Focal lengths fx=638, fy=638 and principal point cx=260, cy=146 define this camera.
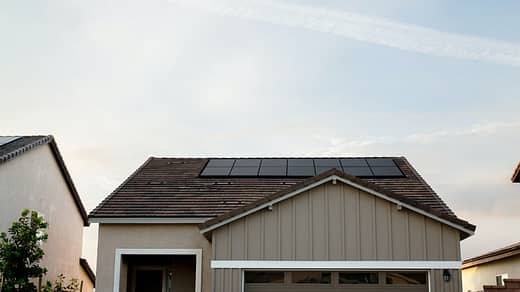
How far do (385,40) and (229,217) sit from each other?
7.42 m

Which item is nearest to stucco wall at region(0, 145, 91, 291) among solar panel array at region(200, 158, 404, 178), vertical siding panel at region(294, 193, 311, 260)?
solar panel array at region(200, 158, 404, 178)

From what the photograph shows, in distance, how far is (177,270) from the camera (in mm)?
17922

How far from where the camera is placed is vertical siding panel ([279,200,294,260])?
14.3 m

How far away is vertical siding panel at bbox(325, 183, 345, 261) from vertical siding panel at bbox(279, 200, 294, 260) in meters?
0.83

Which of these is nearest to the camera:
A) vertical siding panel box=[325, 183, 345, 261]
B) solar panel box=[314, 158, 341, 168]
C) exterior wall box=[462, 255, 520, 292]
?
vertical siding panel box=[325, 183, 345, 261]

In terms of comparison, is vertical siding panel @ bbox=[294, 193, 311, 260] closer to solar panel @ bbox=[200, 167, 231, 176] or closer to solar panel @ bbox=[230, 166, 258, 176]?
solar panel @ bbox=[230, 166, 258, 176]

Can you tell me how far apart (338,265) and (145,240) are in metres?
5.26

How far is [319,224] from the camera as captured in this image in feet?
47.1

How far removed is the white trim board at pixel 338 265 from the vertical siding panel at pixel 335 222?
0.21 meters

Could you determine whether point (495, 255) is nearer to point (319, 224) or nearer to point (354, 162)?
point (354, 162)

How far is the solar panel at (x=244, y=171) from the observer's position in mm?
19047

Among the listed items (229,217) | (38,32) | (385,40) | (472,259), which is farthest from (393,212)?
(38,32)

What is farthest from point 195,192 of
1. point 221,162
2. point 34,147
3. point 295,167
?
point 34,147

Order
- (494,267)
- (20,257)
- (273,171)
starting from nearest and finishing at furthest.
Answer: (20,257) → (273,171) → (494,267)
